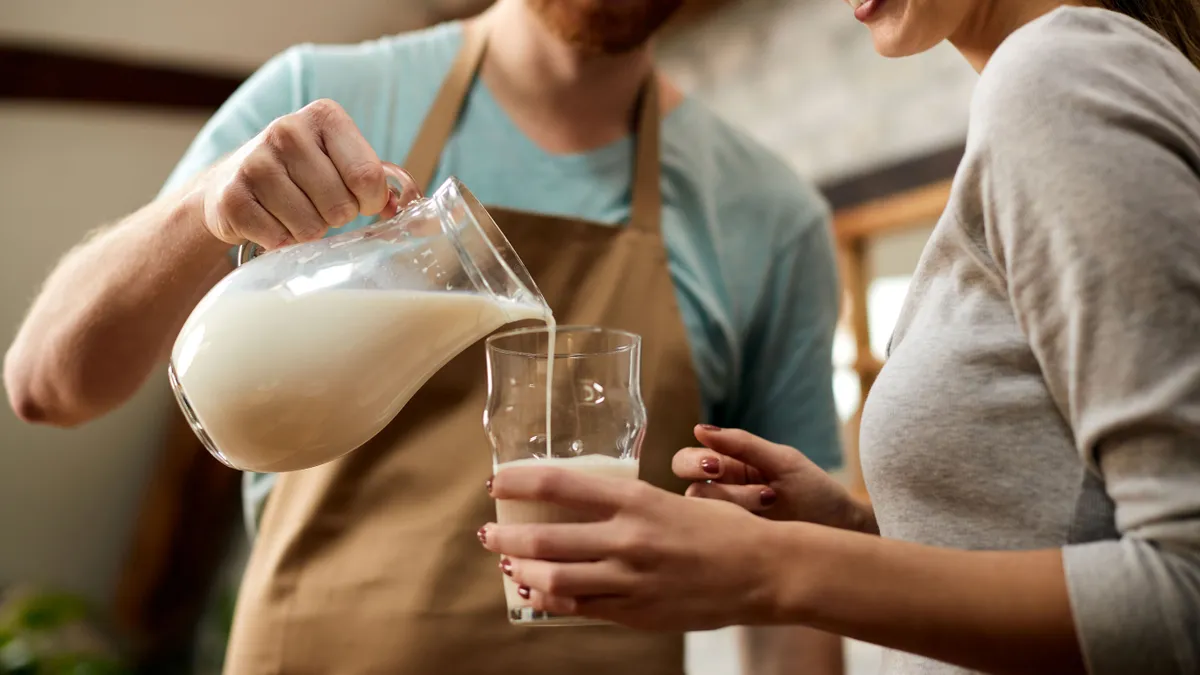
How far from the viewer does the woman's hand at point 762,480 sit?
86cm

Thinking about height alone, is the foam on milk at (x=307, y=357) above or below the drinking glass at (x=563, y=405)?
above

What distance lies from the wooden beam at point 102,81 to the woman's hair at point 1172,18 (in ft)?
11.1

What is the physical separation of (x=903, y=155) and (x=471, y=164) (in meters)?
1.66

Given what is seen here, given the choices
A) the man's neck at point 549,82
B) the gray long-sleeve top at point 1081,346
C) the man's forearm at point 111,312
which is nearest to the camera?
the gray long-sleeve top at point 1081,346

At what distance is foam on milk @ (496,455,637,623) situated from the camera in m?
0.75

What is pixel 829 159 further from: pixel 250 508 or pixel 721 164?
pixel 250 508

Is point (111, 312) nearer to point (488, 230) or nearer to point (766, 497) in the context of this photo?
point (488, 230)

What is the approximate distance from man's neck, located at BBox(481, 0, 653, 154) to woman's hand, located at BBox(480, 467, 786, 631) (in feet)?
2.93

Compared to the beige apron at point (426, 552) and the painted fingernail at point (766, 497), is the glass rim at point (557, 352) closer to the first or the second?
the painted fingernail at point (766, 497)

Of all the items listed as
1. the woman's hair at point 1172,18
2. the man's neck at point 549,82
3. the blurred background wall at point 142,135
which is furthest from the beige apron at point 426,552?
the blurred background wall at point 142,135

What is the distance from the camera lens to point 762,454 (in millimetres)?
887

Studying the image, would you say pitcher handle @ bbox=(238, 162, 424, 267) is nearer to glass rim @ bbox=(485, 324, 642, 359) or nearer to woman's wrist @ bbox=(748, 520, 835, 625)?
glass rim @ bbox=(485, 324, 642, 359)

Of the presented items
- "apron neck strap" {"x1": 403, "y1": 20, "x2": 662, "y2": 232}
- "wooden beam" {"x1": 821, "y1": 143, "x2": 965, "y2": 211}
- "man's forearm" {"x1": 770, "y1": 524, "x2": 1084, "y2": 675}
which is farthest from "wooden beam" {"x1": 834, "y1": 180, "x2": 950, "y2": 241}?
"man's forearm" {"x1": 770, "y1": 524, "x2": 1084, "y2": 675}

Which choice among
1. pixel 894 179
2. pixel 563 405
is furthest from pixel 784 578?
pixel 894 179
